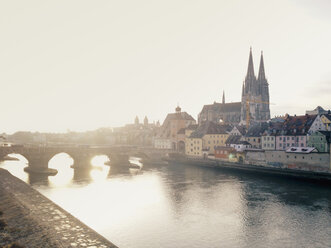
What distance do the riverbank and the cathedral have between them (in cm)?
6789

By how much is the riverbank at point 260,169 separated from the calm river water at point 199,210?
3.15m

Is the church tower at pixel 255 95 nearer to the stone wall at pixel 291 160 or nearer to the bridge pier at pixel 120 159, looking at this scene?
the stone wall at pixel 291 160

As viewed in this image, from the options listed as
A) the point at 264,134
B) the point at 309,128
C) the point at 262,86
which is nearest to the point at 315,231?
the point at 309,128

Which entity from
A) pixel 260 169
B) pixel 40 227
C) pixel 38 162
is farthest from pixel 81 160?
pixel 40 227

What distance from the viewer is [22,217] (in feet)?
87.1

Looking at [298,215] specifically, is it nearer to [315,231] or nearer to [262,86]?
[315,231]

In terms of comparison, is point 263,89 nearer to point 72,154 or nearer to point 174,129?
point 174,129

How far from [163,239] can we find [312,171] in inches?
1764

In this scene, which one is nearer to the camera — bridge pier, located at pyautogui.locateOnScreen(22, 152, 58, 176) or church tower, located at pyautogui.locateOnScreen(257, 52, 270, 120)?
bridge pier, located at pyautogui.locateOnScreen(22, 152, 58, 176)

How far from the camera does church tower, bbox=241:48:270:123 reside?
501ft

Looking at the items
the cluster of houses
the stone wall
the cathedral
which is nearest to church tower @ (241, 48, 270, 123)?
the cathedral

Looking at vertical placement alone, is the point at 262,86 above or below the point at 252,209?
above

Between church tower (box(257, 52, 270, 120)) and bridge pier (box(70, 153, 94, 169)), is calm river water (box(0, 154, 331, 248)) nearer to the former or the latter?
bridge pier (box(70, 153, 94, 169))

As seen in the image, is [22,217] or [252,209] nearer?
[22,217]
